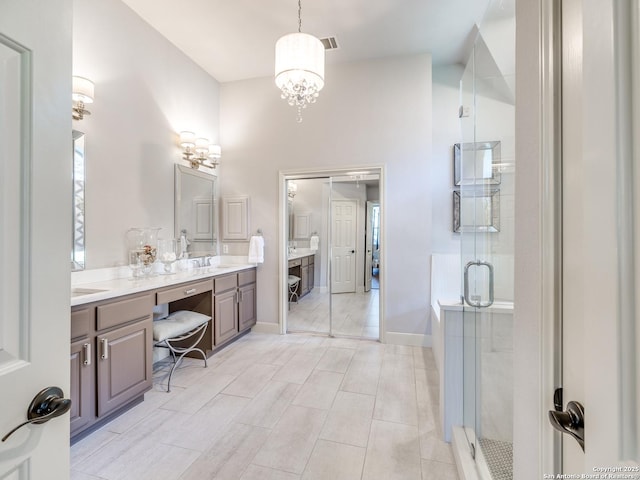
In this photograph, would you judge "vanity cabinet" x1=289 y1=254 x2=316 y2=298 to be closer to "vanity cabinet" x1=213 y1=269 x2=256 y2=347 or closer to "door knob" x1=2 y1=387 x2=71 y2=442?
"vanity cabinet" x1=213 y1=269 x2=256 y2=347

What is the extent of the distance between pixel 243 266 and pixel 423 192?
93.7 inches

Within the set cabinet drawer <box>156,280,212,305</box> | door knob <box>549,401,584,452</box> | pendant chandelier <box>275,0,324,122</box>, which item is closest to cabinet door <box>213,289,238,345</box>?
cabinet drawer <box>156,280,212,305</box>

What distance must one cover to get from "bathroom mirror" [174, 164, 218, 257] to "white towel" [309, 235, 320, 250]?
133 cm

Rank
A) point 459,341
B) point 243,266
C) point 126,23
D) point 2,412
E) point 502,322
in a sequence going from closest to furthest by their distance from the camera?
point 2,412 < point 502,322 < point 459,341 < point 126,23 < point 243,266

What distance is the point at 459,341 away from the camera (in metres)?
1.82

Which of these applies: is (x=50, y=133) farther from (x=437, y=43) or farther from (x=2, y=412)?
(x=437, y=43)

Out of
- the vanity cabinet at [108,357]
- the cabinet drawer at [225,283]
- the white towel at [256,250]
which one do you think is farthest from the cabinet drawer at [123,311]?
the white towel at [256,250]

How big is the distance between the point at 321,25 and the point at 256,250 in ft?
8.51

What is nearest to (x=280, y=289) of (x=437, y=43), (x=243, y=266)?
(x=243, y=266)

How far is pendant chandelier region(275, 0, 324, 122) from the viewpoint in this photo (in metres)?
2.29

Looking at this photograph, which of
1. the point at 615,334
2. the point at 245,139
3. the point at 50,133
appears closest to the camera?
the point at 615,334

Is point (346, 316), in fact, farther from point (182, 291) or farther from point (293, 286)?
point (182, 291)

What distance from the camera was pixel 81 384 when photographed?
179 cm

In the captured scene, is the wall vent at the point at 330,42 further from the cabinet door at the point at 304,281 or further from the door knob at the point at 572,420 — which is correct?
the door knob at the point at 572,420
